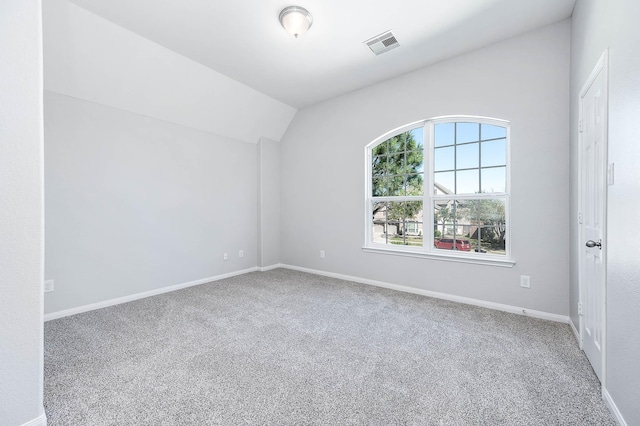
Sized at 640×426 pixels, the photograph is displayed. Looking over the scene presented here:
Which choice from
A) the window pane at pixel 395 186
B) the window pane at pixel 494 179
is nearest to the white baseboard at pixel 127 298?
the window pane at pixel 395 186

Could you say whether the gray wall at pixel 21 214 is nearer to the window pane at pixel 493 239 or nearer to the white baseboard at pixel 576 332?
the white baseboard at pixel 576 332

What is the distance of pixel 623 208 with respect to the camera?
1400 mm

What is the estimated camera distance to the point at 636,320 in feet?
4.12

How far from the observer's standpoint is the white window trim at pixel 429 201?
302 cm

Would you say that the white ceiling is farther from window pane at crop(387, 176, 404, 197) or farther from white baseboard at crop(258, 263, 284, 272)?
white baseboard at crop(258, 263, 284, 272)

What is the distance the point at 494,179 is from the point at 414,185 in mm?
956

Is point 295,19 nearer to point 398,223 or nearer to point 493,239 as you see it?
point 398,223

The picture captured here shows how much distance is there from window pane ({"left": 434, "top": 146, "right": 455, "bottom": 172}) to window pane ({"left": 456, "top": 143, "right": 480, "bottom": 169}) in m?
0.07

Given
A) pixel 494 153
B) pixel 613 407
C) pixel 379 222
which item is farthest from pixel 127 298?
pixel 494 153

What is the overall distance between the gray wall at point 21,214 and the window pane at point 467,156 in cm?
382

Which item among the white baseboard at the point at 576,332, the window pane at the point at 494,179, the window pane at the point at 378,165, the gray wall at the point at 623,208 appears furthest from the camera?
the window pane at the point at 378,165

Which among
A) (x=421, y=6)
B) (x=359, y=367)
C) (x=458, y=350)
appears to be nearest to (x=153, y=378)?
(x=359, y=367)

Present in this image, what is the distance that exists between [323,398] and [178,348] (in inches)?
53.0

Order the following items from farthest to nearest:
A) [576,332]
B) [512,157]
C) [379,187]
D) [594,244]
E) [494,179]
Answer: [379,187] < [494,179] < [512,157] < [576,332] < [594,244]
